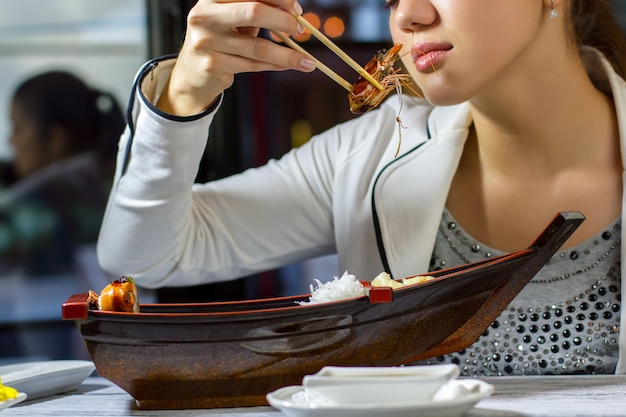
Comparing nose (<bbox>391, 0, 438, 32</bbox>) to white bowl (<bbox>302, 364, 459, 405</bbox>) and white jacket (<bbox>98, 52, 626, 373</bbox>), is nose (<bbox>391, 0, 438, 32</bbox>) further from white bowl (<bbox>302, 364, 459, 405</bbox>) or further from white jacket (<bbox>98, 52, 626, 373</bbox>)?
white bowl (<bbox>302, 364, 459, 405</bbox>)

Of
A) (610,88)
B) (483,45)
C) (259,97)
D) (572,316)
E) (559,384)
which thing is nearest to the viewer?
(559,384)

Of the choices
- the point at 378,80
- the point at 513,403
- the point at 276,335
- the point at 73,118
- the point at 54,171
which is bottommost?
the point at 513,403

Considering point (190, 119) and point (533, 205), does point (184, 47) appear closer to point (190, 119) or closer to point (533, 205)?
point (190, 119)

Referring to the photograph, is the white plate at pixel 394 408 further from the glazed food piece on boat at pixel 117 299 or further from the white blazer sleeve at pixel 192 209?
the white blazer sleeve at pixel 192 209

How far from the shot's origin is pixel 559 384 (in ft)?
3.62

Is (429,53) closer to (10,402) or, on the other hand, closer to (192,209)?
(192,209)

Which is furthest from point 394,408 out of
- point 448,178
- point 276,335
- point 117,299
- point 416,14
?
point 448,178

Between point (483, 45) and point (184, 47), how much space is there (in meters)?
0.51

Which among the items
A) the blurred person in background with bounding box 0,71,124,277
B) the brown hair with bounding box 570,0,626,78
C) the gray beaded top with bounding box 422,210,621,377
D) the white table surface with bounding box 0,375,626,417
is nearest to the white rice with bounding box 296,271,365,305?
the white table surface with bounding box 0,375,626,417

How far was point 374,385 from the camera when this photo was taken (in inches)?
33.4

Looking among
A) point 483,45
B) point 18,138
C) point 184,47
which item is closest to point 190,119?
point 184,47

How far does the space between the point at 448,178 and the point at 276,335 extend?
69 centimetres

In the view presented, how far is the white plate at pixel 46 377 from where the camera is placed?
3.86 ft

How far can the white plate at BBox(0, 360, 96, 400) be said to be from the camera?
46.3 inches
